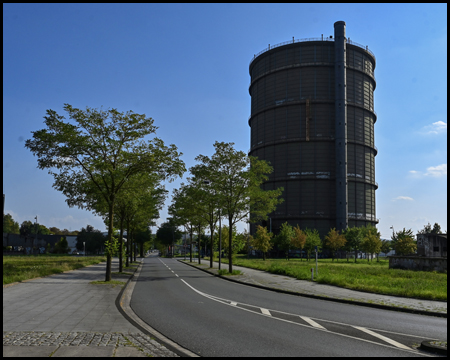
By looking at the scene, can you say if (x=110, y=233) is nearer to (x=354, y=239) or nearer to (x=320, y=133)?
(x=354, y=239)

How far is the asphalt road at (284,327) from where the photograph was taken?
7988mm

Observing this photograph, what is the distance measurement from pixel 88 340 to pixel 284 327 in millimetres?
4755

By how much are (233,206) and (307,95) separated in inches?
2661

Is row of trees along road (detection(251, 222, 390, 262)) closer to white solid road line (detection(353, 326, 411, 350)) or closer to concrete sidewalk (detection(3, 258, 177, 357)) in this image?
concrete sidewalk (detection(3, 258, 177, 357))

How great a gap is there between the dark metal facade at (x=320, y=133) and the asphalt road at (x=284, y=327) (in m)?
76.9

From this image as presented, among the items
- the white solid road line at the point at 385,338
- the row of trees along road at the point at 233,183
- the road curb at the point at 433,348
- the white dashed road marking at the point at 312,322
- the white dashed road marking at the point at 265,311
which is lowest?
the white dashed road marking at the point at 265,311

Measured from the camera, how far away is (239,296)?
1758cm

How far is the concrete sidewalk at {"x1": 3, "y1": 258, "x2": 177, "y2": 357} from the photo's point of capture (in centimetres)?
720

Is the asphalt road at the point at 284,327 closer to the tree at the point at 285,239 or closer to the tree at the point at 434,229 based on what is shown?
the tree at the point at 285,239

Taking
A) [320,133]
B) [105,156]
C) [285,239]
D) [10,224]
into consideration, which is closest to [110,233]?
[105,156]

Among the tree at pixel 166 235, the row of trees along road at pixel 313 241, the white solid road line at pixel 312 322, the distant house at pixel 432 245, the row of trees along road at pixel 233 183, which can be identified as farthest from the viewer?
the tree at pixel 166 235

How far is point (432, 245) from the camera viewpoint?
5109 centimetres

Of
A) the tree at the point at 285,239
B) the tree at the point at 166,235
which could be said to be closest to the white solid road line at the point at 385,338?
→ the tree at the point at 285,239

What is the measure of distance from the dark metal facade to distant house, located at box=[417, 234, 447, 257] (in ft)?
116
